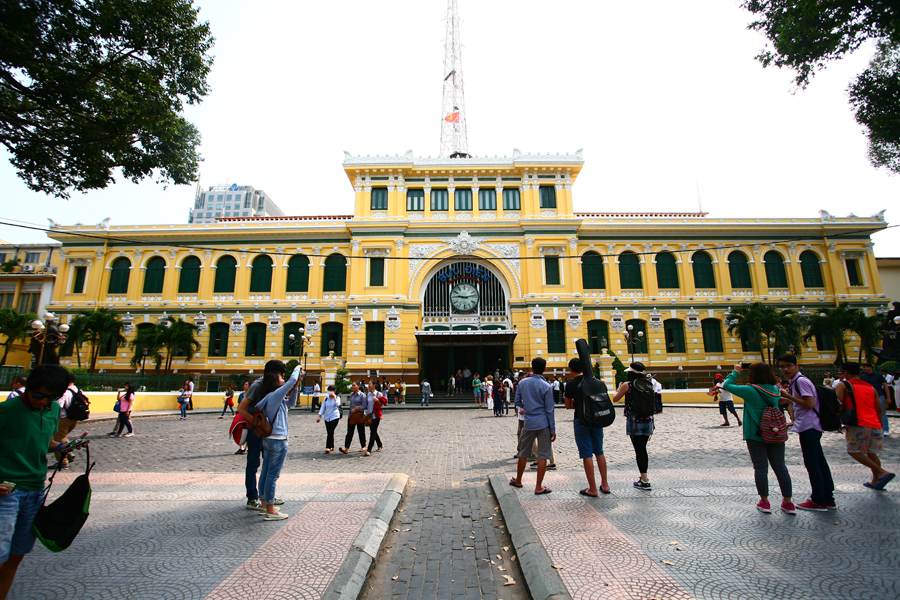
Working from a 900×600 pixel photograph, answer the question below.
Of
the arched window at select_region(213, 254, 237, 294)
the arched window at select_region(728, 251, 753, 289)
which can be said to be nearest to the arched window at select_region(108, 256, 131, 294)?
the arched window at select_region(213, 254, 237, 294)

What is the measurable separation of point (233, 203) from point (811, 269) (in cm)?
11324

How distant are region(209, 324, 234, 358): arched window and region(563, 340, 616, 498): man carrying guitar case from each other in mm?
29116

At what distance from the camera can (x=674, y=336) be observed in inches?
1180

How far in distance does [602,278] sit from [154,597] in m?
30.1

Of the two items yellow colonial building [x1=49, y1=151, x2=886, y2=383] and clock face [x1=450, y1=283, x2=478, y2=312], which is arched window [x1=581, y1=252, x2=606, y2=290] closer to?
yellow colonial building [x1=49, y1=151, x2=886, y2=383]

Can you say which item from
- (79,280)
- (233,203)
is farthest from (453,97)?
(233,203)

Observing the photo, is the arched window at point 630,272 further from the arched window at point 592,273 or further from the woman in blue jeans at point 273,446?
the woman in blue jeans at point 273,446

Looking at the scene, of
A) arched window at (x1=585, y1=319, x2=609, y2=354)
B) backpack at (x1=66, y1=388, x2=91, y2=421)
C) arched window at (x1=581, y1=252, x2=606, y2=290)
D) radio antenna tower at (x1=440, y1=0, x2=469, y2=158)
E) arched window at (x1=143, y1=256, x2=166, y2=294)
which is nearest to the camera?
backpack at (x1=66, y1=388, x2=91, y2=421)

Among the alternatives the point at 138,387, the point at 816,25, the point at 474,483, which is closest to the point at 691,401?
the point at 816,25

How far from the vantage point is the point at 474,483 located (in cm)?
760

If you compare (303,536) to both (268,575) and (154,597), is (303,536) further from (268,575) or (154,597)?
(154,597)

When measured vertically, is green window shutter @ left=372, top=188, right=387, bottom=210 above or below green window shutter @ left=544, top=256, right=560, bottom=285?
above

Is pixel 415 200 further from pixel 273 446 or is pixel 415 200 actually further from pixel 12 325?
pixel 12 325

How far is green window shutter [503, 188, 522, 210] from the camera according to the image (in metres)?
30.6
